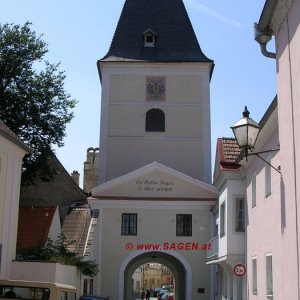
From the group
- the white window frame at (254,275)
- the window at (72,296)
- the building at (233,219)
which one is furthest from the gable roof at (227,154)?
the window at (72,296)

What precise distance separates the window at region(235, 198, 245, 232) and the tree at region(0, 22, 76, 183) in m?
13.6

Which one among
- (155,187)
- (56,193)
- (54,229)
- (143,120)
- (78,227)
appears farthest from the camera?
→ (56,193)

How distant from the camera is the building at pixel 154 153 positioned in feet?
95.7

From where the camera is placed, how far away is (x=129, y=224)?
29.5 m

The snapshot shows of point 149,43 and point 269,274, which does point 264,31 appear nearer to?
point 269,274

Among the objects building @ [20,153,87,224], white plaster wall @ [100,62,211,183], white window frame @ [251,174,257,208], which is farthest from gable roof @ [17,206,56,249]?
building @ [20,153,87,224]

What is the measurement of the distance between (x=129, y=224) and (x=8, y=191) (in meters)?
11.5

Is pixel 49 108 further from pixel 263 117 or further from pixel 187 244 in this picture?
pixel 263 117

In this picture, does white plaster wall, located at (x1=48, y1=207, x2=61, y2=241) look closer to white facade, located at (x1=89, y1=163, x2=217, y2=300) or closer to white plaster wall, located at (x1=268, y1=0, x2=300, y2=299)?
white facade, located at (x1=89, y1=163, x2=217, y2=300)

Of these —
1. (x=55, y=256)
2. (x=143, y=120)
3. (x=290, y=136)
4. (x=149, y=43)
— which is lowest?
(x=55, y=256)

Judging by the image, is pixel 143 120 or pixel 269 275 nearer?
pixel 269 275

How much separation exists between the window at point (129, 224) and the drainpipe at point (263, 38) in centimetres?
2098

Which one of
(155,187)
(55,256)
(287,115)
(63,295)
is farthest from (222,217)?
(287,115)

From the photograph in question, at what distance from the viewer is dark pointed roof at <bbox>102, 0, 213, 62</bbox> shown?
35.5 metres
